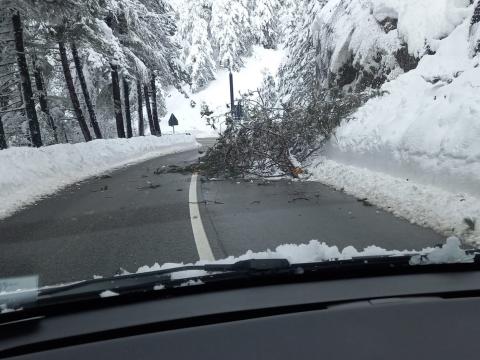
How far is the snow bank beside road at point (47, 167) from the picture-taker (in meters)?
10.9

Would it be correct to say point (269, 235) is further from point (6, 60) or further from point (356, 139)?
point (6, 60)

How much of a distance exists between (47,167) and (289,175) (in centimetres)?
701

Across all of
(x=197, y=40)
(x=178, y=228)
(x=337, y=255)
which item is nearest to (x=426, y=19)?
(x=178, y=228)

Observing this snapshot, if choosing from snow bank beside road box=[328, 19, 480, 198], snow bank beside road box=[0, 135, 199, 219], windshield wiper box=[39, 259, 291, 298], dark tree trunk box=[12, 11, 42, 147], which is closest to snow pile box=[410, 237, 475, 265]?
windshield wiper box=[39, 259, 291, 298]

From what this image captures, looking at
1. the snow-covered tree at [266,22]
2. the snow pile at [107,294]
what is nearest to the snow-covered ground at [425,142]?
the snow pile at [107,294]

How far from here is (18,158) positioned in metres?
12.7

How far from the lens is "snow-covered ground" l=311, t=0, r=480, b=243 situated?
6828 millimetres

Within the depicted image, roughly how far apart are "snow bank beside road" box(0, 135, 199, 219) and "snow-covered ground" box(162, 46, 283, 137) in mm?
38879

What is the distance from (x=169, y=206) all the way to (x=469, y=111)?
203 inches

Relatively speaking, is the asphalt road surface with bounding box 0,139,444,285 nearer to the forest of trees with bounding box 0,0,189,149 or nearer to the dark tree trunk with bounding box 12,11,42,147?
the dark tree trunk with bounding box 12,11,42,147

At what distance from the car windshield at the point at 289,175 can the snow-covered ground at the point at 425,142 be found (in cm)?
4

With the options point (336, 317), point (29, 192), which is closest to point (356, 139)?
point (29, 192)

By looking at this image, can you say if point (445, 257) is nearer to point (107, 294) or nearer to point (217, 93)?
point (107, 294)

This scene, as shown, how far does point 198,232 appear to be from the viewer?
646 cm
